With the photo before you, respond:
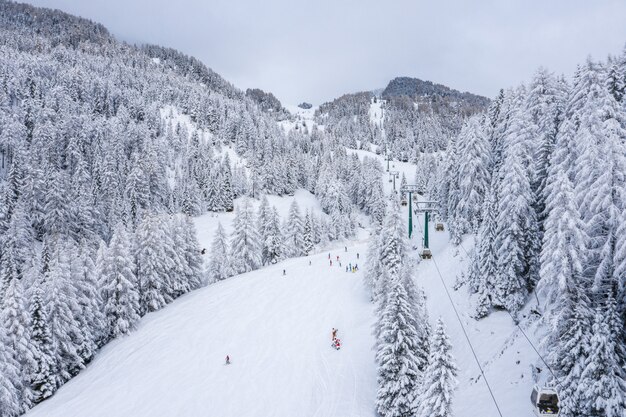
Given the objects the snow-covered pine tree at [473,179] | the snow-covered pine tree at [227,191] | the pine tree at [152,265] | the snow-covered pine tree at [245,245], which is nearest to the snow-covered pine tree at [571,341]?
the snow-covered pine tree at [473,179]

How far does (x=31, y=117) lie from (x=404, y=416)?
386ft

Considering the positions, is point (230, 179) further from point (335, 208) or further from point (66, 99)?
point (66, 99)

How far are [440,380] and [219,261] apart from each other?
44720 millimetres

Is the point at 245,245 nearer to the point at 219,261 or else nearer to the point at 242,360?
the point at 219,261

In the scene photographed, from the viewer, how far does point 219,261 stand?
59.3 meters

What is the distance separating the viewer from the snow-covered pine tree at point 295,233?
71562 millimetres

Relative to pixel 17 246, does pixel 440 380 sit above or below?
below

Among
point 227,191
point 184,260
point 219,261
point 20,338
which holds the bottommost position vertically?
point 20,338

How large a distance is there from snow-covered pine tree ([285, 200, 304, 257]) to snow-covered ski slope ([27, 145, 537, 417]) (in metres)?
19.6

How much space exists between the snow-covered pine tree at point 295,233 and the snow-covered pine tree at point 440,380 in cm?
5202

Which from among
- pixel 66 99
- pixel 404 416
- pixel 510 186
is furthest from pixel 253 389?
pixel 66 99

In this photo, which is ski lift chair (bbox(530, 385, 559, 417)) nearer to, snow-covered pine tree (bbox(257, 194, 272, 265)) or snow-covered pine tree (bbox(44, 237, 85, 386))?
snow-covered pine tree (bbox(44, 237, 85, 386))

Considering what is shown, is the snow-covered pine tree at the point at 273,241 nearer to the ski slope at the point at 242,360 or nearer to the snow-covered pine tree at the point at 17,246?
the ski slope at the point at 242,360

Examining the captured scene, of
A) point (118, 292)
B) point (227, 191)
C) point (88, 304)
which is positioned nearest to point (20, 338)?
point (88, 304)
